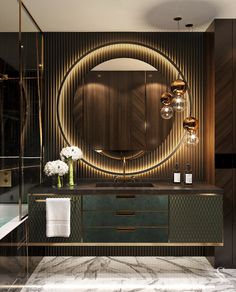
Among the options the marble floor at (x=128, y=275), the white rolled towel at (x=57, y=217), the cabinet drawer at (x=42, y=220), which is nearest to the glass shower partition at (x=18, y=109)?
the cabinet drawer at (x=42, y=220)

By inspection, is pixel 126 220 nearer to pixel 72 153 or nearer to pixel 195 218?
pixel 195 218

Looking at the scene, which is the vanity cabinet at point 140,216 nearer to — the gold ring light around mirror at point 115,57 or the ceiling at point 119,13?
the gold ring light around mirror at point 115,57

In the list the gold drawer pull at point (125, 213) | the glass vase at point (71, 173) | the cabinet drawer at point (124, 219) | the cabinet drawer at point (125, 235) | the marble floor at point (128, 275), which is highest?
the glass vase at point (71, 173)

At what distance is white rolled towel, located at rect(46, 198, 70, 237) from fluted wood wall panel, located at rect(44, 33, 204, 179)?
0.76 m

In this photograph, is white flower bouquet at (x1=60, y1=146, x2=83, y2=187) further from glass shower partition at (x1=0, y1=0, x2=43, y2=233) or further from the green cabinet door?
the green cabinet door

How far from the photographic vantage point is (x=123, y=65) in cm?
402

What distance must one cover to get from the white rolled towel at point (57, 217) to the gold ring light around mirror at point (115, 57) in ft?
2.63

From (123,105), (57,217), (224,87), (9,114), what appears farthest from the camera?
(123,105)

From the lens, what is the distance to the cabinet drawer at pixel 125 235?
3400 millimetres

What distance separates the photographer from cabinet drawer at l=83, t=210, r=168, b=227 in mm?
3402

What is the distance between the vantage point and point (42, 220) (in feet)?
11.1

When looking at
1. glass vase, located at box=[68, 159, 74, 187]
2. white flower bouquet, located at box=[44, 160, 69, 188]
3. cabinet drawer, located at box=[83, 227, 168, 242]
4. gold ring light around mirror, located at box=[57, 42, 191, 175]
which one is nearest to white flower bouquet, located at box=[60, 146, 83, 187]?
glass vase, located at box=[68, 159, 74, 187]

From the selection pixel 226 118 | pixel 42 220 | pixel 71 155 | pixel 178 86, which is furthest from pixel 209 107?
pixel 42 220

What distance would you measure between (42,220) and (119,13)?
2235 millimetres
